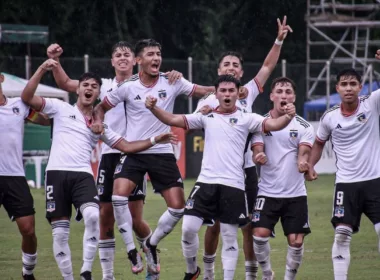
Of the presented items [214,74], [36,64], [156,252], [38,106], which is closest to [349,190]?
[156,252]

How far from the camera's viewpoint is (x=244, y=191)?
1281 centimetres

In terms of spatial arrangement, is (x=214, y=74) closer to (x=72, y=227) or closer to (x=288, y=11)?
(x=288, y=11)

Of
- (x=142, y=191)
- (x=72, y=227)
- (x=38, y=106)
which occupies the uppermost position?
(x=38, y=106)

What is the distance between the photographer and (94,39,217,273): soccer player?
44.4ft

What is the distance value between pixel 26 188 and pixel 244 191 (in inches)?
98.0

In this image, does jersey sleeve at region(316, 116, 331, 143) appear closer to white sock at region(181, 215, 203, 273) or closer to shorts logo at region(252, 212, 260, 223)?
shorts logo at region(252, 212, 260, 223)

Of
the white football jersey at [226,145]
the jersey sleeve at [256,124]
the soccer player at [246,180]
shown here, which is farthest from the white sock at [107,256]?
the jersey sleeve at [256,124]

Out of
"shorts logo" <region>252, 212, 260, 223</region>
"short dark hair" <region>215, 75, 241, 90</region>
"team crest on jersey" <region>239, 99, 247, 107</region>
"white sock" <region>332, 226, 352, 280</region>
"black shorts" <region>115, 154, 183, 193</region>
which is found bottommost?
"white sock" <region>332, 226, 352, 280</region>

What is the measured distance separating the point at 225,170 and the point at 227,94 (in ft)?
2.77

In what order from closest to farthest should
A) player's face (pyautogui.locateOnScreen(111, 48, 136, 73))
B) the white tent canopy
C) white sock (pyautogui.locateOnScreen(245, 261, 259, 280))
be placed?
white sock (pyautogui.locateOnScreen(245, 261, 259, 280)), player's face (pyautogui.locateOnScreen(111, 48, 136, 73)), the white tent canopy

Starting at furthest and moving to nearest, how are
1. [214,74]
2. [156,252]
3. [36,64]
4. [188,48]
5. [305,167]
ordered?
[188,48], [214,74], [36,64], [156,252], [305,167]

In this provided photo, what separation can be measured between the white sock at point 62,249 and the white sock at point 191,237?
4.32 ft

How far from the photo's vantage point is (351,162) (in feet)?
42.0

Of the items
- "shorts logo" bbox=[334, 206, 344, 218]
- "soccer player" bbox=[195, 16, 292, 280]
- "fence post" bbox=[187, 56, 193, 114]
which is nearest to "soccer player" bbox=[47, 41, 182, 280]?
"soccer player" bbox=[195, 16, 292, 280]
